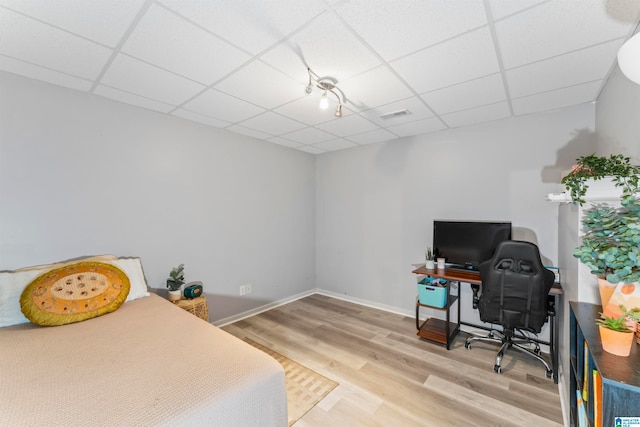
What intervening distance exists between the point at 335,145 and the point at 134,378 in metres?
3.59

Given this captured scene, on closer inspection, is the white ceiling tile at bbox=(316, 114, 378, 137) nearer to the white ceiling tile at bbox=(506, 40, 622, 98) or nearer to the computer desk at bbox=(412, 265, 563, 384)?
the white ceiling tile at bbox=(506, 40, 622, 98)

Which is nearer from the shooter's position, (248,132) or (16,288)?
(16,288)

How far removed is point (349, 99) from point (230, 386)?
2.39 metres

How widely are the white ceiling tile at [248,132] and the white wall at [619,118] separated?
3.32m

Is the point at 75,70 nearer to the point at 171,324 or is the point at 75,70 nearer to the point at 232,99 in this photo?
the point at 232,99

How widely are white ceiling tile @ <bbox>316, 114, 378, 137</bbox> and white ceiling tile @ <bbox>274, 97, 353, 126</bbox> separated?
4.3 inches

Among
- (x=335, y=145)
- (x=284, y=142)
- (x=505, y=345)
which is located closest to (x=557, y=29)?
(x=505, y=345)

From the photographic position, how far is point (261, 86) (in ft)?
7.28

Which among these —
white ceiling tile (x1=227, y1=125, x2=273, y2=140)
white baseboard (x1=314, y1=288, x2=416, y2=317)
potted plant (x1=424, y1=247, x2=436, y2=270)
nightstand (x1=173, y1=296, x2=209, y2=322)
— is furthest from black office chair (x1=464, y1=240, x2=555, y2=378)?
white ceiling tile (x1=227, y1=125, x2=273, y2=140)

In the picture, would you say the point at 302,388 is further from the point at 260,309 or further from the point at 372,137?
the point at 372,137

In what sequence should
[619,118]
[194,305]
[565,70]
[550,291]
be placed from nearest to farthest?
[619,118], [565,70], [550,291], [194,305]

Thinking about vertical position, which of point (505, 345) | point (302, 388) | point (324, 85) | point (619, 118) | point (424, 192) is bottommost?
point (302, 388)

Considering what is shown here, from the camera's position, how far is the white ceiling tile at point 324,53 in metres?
1.54

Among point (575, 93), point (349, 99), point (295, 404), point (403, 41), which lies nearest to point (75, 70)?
point (349, 99)
